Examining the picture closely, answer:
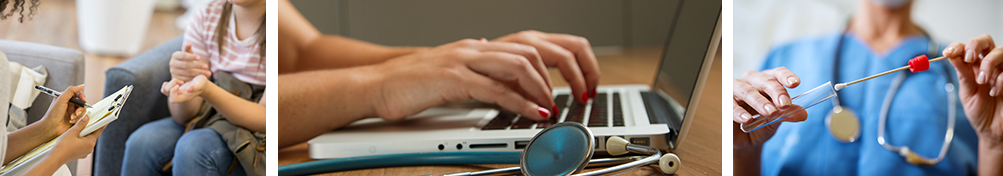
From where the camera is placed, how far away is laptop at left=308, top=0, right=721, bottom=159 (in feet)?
1.02

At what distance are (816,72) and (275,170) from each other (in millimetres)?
475

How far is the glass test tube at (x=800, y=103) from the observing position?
0.29 metres

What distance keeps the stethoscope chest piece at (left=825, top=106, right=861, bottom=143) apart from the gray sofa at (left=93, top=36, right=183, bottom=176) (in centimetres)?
56

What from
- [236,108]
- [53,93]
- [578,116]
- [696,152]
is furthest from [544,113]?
[53,93]

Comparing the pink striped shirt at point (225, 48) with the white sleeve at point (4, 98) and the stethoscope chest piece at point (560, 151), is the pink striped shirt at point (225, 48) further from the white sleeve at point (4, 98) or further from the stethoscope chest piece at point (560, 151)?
the stethoscope chest piece at point (560, 151)

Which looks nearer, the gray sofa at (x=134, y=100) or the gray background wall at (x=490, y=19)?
the gray sofa at (x=134, y=100)

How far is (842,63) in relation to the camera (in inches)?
15.7

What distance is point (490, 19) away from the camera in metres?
0.97

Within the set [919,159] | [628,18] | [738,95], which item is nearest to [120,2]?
[738,95]

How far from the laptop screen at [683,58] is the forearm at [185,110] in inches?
13.6

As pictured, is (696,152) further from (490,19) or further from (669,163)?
(490,19)

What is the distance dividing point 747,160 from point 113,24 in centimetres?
50

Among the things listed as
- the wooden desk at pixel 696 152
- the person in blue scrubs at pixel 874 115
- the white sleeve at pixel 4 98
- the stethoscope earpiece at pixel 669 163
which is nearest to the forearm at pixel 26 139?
the white sleeve at pixel 4 98

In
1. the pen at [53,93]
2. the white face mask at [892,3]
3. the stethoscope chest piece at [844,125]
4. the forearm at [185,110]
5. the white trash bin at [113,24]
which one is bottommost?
the stethoscope chest piece at [844,125]
